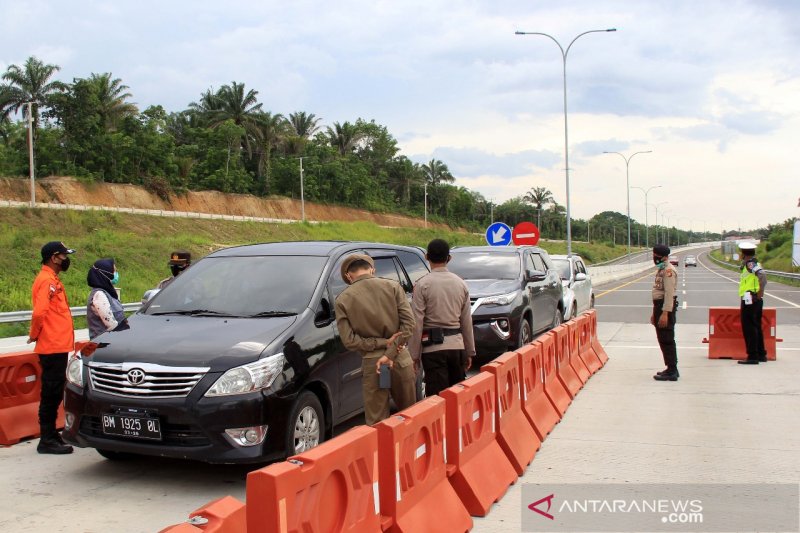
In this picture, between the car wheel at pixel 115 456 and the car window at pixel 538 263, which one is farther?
the car window at pixel 538 263

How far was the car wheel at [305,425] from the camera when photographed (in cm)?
529

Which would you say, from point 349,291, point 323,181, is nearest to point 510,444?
point 349,291

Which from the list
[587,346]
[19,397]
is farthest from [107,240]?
[19,397]

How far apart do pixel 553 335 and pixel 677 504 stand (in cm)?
334

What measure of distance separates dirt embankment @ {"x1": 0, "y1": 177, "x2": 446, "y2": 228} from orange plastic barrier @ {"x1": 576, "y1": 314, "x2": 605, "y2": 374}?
49687 mm

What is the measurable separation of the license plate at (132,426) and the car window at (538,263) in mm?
8517

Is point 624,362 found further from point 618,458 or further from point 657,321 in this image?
point 618,458

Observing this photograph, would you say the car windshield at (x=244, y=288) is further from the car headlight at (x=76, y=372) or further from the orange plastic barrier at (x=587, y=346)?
the orange plastic barrier at (x=587, y=346)

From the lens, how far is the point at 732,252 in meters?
116

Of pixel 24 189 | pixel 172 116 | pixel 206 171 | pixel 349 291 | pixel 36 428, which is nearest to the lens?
pixel 349 291

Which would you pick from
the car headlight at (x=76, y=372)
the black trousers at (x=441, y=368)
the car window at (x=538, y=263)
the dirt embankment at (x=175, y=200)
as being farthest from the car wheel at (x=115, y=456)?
the dirt embankment at (x=175, y=200)

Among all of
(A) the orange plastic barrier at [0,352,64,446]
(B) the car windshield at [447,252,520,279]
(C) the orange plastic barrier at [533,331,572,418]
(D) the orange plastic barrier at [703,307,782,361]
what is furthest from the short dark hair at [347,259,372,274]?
(D) the orange plastic barrier at [703,307,782,361]

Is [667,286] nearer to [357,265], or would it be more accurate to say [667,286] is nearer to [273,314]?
[357,265]

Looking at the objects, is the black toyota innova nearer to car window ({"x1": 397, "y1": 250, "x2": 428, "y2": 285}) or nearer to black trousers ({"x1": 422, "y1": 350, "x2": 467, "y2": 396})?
black trousers ({"x1": 422, "y1": 350, "x2": 467, "y2": 396})
